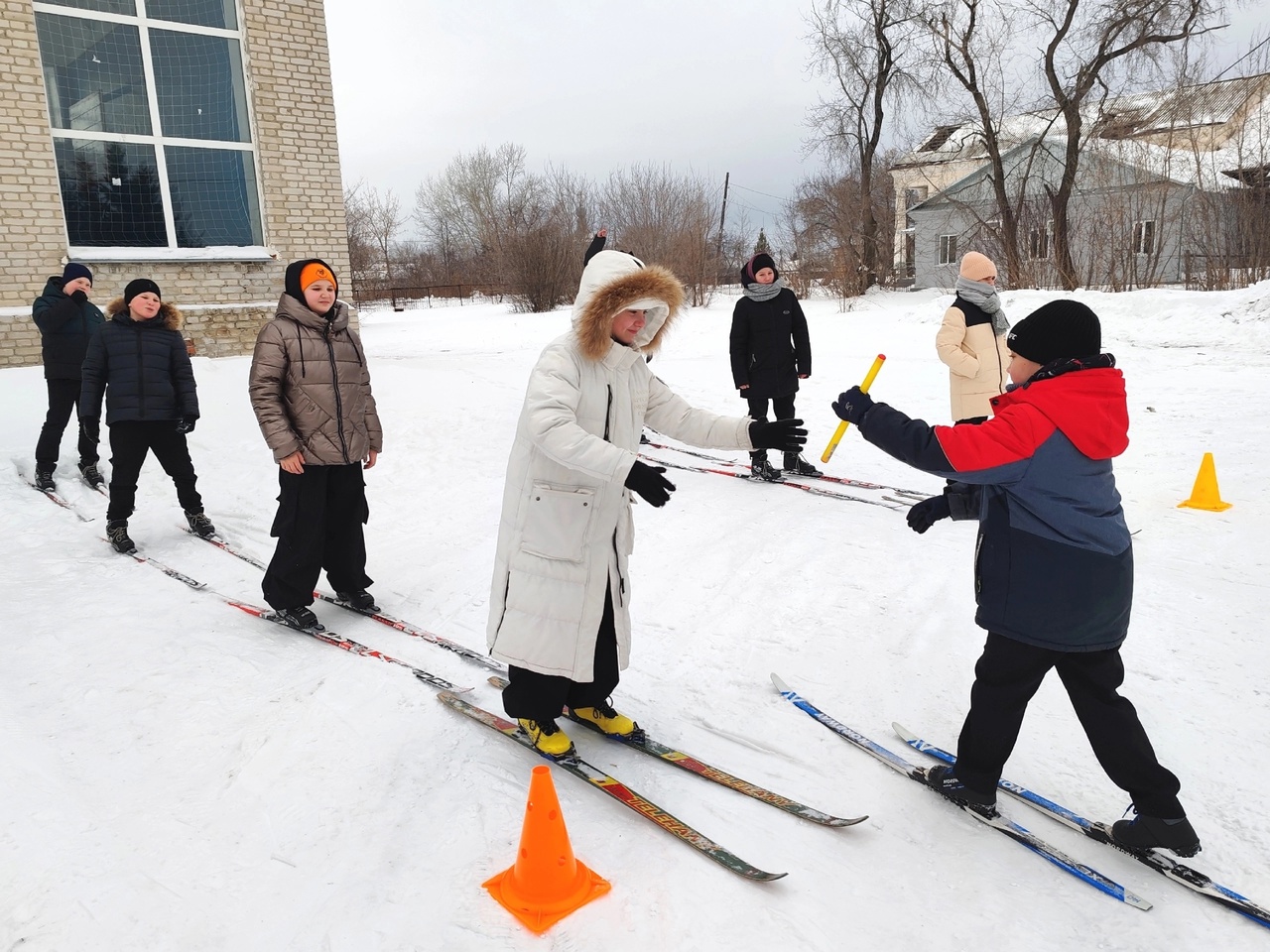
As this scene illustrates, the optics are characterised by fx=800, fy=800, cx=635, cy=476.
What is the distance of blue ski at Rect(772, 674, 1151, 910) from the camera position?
2.24 m

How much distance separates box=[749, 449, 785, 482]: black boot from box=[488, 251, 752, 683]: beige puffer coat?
4.13 m

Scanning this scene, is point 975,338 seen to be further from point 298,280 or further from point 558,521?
point 298,280

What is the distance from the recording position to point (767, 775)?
2.82m

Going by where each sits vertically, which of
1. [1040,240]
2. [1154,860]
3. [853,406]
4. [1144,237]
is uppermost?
[1040,240]

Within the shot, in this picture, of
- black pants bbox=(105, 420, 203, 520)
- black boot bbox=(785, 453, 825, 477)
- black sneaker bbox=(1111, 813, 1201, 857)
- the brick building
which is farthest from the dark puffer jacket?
black sneaker bbox=(1111, 813, 1201, 857)

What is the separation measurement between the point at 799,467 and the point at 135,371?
501 centimetres

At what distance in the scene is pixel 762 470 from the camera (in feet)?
22.8

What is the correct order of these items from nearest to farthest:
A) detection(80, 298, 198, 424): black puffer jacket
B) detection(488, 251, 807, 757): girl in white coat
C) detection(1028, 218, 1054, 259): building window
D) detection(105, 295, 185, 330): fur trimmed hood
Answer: detection(488, 251, 807, 757): girl in white coat < detection(80, 298, 198, 424): black puffer jacket < detection(105, 295, 185, 330): fur trimmed hood < detection(1028, 218, 1054, 259): building window

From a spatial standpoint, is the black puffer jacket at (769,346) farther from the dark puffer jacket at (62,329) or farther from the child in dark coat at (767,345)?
the dark puffer jacket at (62,329)

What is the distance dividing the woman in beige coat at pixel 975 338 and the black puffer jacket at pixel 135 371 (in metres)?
5.00

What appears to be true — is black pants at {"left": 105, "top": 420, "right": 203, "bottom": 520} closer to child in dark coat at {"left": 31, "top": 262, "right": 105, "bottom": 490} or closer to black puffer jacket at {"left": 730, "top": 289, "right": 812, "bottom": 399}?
child in dark coat at {"left": 31, "top": 262, "right": 105, "bottom": 490}

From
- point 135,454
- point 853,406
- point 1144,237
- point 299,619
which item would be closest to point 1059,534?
point 853,406

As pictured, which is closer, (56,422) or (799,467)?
(56,422)

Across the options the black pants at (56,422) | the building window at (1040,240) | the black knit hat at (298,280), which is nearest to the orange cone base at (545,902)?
the black knit hat at (298,280)
